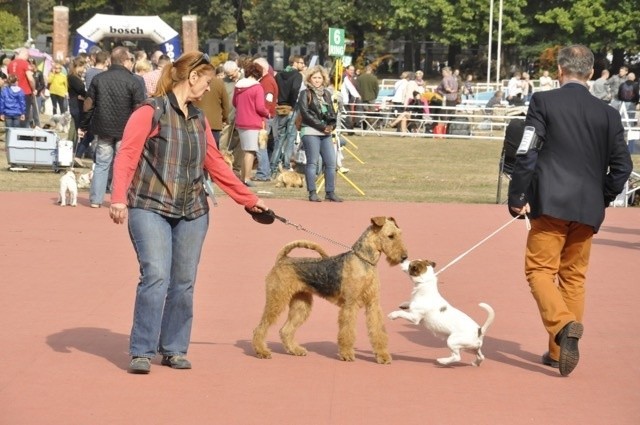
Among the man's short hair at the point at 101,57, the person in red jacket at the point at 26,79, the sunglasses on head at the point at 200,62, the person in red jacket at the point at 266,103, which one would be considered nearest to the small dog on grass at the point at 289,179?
the person in red jacket at the point at 266,103

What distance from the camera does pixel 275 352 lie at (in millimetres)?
8367

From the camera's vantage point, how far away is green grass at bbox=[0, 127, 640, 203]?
19.0m

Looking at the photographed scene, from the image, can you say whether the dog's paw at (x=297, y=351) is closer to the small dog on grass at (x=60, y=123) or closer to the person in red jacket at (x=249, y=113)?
the person in red jacket at (x=249, y=113)

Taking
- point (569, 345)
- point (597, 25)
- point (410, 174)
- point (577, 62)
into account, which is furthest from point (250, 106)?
point (597, 25)

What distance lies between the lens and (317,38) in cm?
7962

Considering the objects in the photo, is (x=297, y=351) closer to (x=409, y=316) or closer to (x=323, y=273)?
(x=323, y=273)

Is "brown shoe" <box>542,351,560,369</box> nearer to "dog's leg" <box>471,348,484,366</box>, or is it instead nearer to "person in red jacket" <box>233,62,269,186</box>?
"dog's leg" <box>471,348,484,366</box>

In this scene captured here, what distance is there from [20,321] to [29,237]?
4412 mm

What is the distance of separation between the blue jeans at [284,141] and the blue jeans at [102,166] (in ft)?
17.7

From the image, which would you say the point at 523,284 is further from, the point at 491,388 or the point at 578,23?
the point at 578,23

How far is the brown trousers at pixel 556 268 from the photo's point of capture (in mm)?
7859

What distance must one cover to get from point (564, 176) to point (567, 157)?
0.37ft

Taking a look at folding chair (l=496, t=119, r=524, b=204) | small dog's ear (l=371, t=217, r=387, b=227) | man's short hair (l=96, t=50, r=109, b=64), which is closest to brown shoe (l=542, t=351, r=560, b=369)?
small dog's ear (l=371, t=217, r=387, b=227)

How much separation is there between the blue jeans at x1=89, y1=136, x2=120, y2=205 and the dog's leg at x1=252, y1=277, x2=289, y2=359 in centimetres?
793
